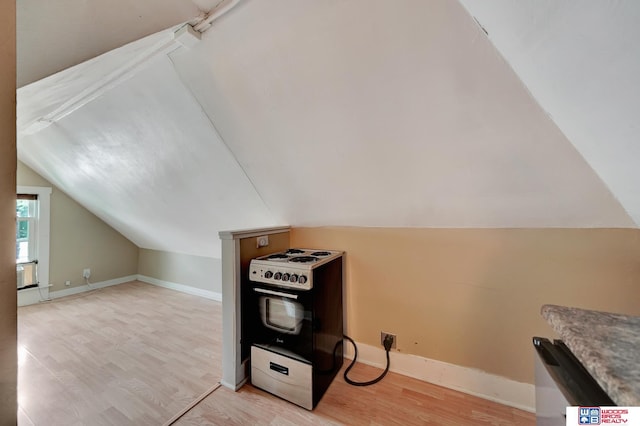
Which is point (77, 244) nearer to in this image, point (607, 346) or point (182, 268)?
point (182, 268)

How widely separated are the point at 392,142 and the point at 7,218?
5.04 ft

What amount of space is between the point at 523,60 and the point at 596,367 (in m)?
1.02

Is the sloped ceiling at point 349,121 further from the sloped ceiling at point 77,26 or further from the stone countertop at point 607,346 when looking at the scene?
the stone countertop at point 607,346

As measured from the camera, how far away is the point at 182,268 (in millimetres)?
4160

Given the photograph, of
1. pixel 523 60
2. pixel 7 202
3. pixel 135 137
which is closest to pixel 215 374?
pixel 7 202

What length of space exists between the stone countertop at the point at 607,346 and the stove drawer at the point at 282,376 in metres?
1.43

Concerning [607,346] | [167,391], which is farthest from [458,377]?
[167,391]

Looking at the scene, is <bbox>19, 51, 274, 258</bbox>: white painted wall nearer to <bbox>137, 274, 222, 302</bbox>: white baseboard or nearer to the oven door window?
<bbox>137, 274, 222, 302</bbox>: white baseboard

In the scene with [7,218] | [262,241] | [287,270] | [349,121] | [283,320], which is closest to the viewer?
[7,218]

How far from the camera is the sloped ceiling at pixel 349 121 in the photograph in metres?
1.12

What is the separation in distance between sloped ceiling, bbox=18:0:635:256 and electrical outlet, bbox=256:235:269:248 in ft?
1.10

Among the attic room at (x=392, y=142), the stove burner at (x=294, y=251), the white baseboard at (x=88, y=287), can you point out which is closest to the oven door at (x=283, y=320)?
the attic room at (x=392, y=142)

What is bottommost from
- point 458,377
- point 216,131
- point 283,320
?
point 458,377

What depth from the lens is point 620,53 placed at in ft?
2.13
